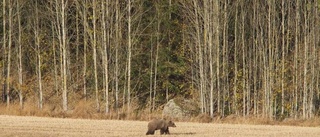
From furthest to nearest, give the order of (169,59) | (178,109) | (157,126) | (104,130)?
(169,59), (178,109), (104,130), (157,126)

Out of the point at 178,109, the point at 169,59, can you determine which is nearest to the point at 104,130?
the point at 178,109

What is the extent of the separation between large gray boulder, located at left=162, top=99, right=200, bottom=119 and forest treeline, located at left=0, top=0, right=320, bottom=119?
3.92 ft

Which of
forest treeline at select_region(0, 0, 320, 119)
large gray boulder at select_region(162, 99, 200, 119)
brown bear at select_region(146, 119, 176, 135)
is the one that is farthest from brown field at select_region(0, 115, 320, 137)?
forest treeline at select_region(0, 0, 320, 119)

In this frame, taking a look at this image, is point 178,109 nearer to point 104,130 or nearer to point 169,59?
point 169,59

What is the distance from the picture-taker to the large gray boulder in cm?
4740

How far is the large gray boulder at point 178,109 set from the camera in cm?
4740

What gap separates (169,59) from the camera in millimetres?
53812

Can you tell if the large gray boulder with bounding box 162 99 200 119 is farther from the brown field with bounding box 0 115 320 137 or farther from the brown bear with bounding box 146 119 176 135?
the brown bear with bounding box 146 119 176 135

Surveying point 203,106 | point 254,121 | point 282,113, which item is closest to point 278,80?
point 282,113

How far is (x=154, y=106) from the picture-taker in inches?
2031

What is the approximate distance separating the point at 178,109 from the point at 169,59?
21.6 ft

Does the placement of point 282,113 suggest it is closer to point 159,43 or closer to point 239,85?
point 239,85

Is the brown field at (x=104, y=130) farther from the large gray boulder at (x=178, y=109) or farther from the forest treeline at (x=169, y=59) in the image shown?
the forest treeline at (x=169, y=59)

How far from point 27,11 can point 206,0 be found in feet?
57.9
